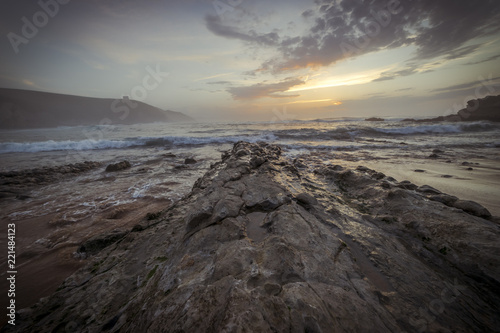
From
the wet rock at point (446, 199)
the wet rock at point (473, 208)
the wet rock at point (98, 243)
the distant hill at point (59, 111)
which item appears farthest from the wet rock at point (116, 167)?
the distant hill at point (59, 111)

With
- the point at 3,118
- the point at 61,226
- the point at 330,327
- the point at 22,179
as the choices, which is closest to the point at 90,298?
the point at 330,327

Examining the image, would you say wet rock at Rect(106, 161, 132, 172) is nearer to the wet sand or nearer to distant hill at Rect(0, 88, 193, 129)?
the wet sand

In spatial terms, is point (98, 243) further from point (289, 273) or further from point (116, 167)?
point (116, 167)

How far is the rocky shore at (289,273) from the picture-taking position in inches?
54.4

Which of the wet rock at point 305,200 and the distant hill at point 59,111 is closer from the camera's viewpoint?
the wet rock at point 305,200

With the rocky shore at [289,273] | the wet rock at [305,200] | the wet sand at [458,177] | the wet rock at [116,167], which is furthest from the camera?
the wet rock at [116,167]

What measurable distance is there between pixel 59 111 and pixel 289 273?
12446cm

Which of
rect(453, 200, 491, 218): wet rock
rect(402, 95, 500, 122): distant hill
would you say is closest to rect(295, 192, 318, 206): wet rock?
rect(453, 200, 491, 218): wet rock

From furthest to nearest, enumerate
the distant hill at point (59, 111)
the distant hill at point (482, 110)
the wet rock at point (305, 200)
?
the distant hill at point (59, 111) < the distant hill at point (482, 110) < the wet rock at point (305, 200)

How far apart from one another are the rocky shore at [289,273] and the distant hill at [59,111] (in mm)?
94338

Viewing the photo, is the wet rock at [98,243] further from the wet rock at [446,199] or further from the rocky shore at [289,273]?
the wet rock at [446,199]

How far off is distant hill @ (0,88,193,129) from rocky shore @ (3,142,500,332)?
94.3 meters

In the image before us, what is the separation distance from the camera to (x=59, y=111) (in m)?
84.4

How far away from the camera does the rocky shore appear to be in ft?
4.53
